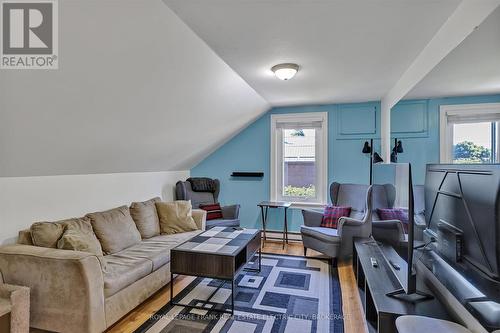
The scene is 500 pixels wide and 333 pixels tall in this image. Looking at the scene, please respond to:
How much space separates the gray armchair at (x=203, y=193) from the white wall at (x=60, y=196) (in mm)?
559

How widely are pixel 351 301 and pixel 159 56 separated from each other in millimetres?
2756

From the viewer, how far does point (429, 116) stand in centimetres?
344

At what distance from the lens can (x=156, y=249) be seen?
2.80 metres

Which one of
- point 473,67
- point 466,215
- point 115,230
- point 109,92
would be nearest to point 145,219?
point 115,230

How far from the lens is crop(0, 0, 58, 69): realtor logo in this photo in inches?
56.9

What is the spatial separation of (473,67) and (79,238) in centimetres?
333

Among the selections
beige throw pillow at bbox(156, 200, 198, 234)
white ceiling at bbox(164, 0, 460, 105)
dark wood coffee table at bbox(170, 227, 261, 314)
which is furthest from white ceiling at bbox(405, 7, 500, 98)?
beige throw pillow at bbox(156, 200, 198, 234)

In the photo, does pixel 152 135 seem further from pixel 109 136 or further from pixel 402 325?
pixel 402 325

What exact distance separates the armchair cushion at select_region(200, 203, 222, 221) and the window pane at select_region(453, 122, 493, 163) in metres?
3.13

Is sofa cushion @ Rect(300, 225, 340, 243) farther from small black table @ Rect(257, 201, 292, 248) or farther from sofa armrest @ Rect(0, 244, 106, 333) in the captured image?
sofa armrest @ Rect(0, 244, 106, 333)

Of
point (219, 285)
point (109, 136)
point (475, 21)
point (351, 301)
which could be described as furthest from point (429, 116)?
point (109, 136)

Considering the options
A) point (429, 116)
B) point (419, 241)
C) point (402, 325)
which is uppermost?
point (429, 116)

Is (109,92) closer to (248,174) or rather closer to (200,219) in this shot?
(200,219)

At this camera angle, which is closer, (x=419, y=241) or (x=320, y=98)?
(x=419, y=241)
